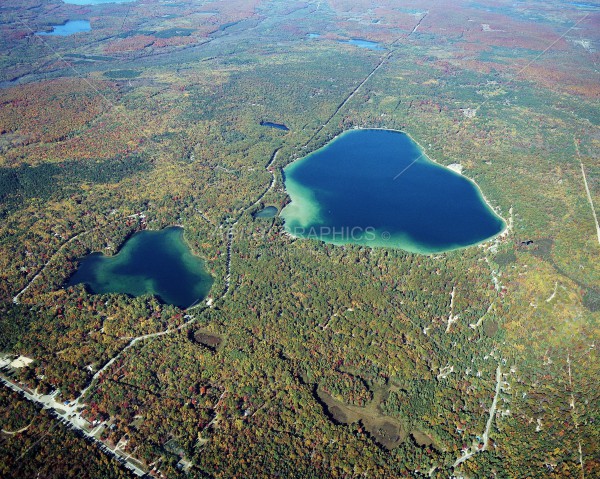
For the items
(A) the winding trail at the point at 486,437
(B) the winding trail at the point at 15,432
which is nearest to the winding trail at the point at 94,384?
(A) the winding trail at the point at 486,437

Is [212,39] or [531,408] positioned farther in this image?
[212,39]

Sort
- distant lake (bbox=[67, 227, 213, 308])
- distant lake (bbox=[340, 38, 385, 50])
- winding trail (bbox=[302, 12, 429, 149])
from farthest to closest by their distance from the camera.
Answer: distant lake (bbox=[340, 38, 385, 50]) → winding trail (bbox=[302, 12, 429, 149]) → distant lake (bbox=[67, 227, 213, 308])

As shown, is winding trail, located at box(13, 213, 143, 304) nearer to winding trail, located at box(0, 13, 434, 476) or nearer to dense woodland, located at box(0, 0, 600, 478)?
winding trail, located at box(0, 13, 434, 476)

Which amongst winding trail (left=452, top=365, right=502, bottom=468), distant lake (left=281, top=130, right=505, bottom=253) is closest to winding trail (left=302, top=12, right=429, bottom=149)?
distant lake (left=281, top=130, right=505, bottom=253)

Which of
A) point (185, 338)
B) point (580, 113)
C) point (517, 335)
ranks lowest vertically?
point (580, 113)

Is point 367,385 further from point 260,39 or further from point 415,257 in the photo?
point 260,39

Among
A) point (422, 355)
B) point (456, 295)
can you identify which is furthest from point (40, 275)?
point (456, 295)
